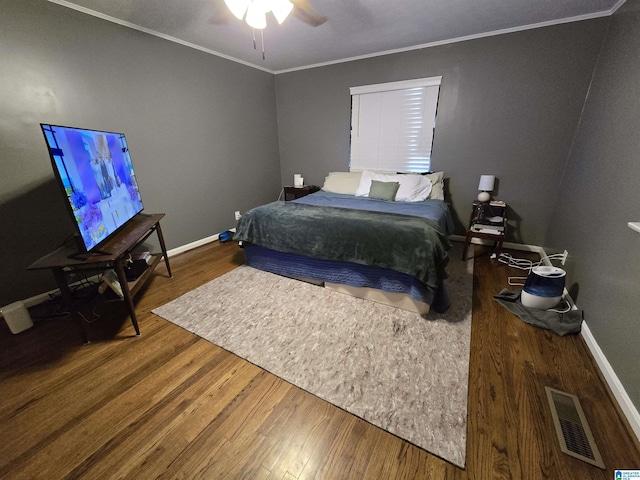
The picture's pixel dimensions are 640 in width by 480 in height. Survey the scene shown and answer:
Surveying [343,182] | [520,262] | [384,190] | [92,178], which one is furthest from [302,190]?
[520,262]

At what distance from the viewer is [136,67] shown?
8.55 ft

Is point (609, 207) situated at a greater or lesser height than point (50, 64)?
lesser

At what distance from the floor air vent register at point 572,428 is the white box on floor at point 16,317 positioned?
3.41 meters

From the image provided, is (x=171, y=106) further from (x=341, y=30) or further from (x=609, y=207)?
(x=609, y=207)

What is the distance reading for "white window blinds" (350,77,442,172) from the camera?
3354 mm

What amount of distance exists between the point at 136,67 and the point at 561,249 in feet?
15.1

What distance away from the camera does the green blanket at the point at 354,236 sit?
6.35 feet

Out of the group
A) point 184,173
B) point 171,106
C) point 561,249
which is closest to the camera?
point 561,249

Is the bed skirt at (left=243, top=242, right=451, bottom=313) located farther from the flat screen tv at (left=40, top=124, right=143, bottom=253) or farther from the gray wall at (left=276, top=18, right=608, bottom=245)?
the gray wall at (left=276, top=18, right=608, bottom=245)

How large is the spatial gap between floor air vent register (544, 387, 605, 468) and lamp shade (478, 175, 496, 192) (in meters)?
2.28

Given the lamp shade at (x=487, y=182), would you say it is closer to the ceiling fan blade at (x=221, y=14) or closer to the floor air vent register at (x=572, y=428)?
the floor air vent register at (x=572, y=428)

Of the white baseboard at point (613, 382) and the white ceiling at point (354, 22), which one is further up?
the white ceiling at point (354, 22)

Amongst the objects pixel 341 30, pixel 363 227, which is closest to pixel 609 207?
pixel 363 227

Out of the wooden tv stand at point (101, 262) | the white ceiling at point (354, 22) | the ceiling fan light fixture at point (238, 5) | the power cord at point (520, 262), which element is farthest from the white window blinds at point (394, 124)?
the wooden tv stand at point (101, 262)
